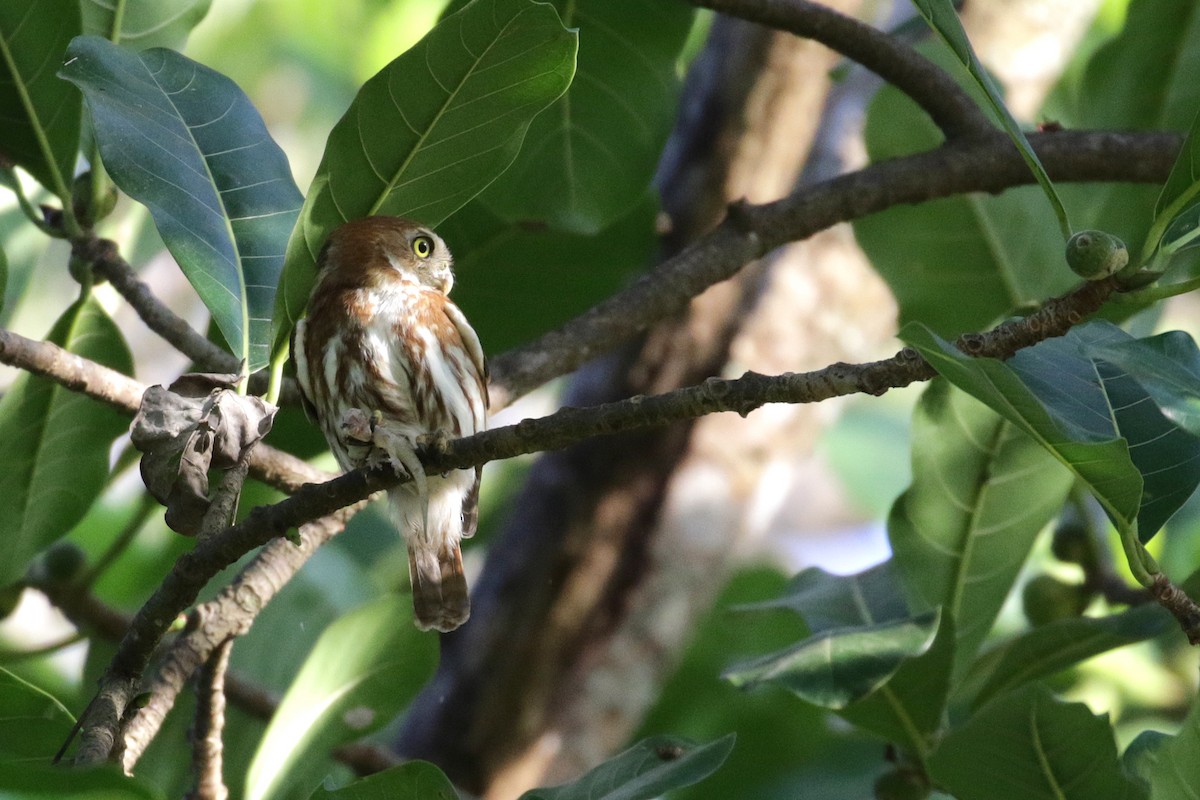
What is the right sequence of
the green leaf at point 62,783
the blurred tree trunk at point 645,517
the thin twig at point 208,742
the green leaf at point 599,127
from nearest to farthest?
the green leaf at point 62,783 < the thin twig at point 208,742 < the green leaf at point 599,127 < the blurred tree trunk at point 645,517

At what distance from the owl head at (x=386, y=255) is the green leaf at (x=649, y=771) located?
1.06 meters

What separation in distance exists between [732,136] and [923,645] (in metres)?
2.64

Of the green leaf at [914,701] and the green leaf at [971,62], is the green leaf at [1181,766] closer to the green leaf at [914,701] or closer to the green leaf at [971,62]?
the green leaf at [914,701]

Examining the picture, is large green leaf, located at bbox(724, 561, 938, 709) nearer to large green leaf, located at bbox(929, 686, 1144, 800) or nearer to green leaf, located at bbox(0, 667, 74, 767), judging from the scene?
large green leaf, located at bbox(929, 686, 1144, 800)

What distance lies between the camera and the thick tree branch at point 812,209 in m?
2.90

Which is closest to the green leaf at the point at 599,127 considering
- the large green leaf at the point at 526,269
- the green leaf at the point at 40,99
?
the large green leaf at the point at 526,269

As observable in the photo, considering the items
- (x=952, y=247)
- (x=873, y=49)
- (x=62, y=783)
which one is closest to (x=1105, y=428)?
(x=873, y=49)

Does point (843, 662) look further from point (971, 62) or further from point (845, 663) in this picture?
point (971, 62)

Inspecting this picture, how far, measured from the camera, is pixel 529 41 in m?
2.16

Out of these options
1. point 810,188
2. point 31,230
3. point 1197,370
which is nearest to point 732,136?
point 810,188

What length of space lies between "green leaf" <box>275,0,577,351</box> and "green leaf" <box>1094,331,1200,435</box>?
1015mm

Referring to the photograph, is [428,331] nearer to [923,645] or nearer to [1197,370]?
[923,645]

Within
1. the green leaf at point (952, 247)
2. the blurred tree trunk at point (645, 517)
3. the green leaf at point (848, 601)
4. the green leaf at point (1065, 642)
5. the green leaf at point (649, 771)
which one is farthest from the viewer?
the blurred tree trunk at point (645, 517)

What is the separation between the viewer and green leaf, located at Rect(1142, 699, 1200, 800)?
1851mm
